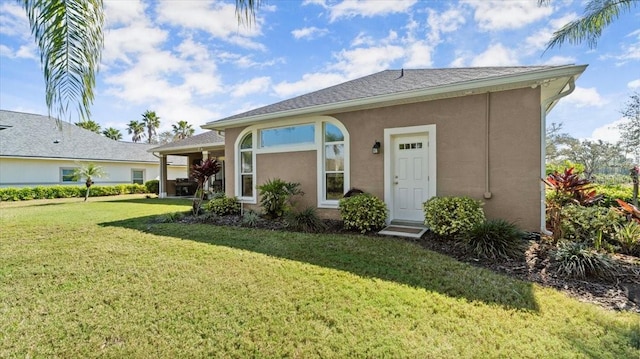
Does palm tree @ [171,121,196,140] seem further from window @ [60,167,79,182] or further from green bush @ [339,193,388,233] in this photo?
green bush @ [339,193,388,233]

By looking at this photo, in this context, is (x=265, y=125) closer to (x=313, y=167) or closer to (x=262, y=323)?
(x=313, y=167)

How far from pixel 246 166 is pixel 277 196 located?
2392 millimetres

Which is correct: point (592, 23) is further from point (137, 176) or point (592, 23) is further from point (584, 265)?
point (137, 176)

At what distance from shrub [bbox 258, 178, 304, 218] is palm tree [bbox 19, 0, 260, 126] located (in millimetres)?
5358

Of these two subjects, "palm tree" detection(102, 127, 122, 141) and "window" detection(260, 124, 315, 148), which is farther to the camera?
"palm tree" detection(102, 127, 122, 141)

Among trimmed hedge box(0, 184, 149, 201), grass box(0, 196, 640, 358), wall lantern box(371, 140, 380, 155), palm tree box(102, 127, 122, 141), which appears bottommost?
grass box(0, 196, 640, 358)

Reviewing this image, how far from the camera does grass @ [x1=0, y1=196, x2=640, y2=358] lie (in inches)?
103

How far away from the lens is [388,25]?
9.78m

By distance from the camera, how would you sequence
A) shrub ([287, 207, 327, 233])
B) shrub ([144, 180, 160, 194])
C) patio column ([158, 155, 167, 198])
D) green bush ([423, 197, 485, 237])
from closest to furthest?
green bush ([423, 197, 485, 237]), shrub ([287, 207, 327, 233]), patio column ([158, 155, 167, 198]), shrub ([144, 180, 160, 194])

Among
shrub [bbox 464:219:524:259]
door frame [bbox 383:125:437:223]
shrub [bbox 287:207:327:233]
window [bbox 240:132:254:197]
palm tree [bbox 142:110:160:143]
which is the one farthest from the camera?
palm tree [bbox 142:110:160:143]

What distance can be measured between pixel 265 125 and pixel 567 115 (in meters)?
25.8

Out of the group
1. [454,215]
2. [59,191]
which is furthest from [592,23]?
[59,191]

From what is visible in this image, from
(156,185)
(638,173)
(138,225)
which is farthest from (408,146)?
(156,185)

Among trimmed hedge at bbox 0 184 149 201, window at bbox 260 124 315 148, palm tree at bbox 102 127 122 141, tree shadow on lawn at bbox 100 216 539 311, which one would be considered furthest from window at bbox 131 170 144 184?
palm tree at bbox 102 127 122 141
